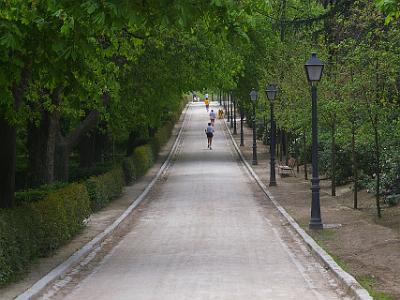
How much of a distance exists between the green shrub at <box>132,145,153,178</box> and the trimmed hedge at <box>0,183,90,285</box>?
17.2m

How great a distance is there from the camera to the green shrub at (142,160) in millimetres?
36456

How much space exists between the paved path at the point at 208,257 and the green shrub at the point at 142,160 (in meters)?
7.22

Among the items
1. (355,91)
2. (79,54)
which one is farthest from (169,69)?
(79,54)

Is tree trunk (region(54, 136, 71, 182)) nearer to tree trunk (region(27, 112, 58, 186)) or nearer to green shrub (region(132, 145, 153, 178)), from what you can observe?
tree trunk (region(27, 112, 58, 186))

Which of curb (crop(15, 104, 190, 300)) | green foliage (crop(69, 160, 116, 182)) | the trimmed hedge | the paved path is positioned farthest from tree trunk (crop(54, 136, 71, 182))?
the trimmed hedge

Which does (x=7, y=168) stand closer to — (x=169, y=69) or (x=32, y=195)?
(x=32, y=195)

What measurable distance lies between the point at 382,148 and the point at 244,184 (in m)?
9.65

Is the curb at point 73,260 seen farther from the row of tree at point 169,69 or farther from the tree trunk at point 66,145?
the tree trunk at point 66,145

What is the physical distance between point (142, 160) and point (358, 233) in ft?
73.9

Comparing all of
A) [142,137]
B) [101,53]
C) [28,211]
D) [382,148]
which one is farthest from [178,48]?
[142,137]

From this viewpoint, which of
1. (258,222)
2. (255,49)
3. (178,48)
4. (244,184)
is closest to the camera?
(258,222)

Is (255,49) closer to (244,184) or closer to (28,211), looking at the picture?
(244,184)

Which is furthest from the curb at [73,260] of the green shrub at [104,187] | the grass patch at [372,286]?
the grass patch at [372,286]

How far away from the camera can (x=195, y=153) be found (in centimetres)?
5359
